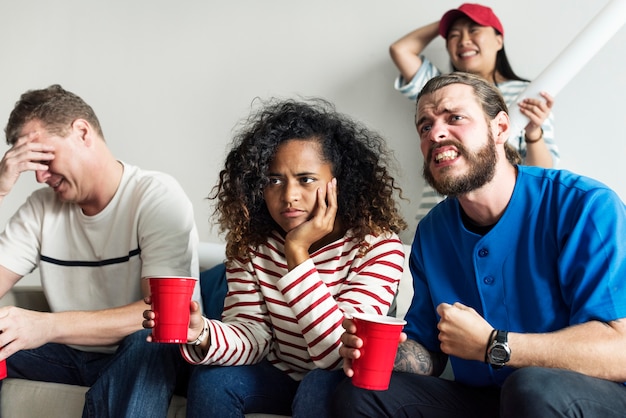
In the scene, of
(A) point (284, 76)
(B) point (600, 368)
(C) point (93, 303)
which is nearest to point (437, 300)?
(B) point (600, 368)

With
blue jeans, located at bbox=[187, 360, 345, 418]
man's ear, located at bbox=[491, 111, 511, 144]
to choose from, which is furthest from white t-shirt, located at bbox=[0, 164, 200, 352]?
man's ear, located at bbox=[491, 111, 511, 144]

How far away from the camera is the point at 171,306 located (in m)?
1.45

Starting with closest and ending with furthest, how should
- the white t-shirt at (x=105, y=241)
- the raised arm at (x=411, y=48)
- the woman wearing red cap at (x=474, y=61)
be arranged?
the white t-shirt at (x=105, y=241)
the woman wearing red cap at (x=474, y=61)
the raised arm at (x=411, y=48)

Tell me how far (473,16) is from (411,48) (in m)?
0.26

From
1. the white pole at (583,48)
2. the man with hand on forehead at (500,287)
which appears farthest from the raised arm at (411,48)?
the man with hand on forehead at (500,287)

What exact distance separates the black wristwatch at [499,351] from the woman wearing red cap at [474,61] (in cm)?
124

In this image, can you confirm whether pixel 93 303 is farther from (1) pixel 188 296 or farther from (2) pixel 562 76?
(2) pixel 562 76

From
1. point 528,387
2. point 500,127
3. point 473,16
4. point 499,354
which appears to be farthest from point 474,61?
point 528,387

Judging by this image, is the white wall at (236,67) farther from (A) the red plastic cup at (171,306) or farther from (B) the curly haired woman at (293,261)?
(A) the red plastic cup at (171,306)

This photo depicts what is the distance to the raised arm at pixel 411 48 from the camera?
2.71 meters

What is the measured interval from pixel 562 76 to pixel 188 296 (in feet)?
4.79

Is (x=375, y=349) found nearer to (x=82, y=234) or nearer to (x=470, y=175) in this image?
(x=470, y=175)

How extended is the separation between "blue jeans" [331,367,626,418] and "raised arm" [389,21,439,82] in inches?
57.0

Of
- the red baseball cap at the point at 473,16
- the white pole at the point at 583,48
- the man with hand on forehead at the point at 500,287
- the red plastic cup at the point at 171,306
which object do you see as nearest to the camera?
the man with hand on forehead at the point at 500,287
